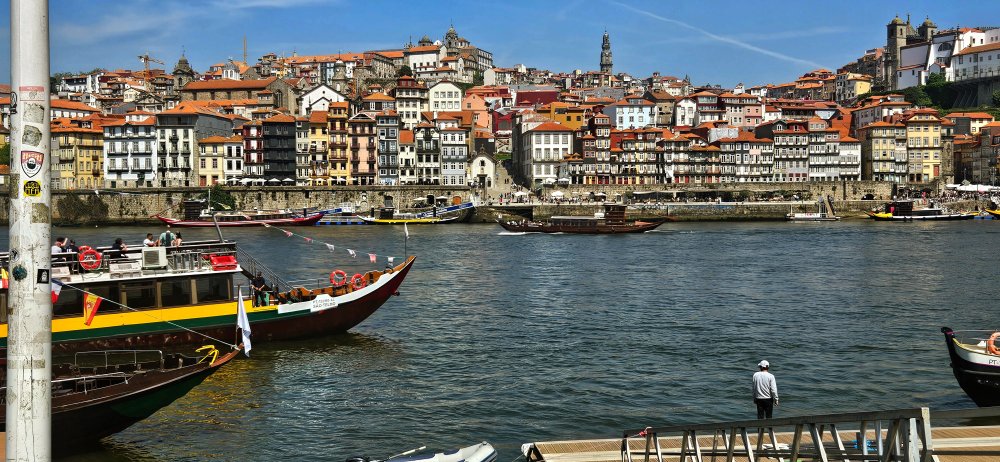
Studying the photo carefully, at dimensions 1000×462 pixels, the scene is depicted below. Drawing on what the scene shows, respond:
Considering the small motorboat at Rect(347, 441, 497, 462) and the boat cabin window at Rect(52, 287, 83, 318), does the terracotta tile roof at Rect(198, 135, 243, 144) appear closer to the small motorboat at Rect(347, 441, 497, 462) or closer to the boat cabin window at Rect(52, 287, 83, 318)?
the boat cabin window at Rect(52, 287, 83, 318)

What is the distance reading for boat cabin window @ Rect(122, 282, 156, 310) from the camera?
2138 cm

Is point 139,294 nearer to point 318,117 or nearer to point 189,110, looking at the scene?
point 318,117

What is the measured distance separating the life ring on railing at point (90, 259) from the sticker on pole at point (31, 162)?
1730 cm

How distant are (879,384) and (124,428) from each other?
1429cm

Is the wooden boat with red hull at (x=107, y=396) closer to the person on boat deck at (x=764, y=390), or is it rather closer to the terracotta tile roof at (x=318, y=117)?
the person on boat deck at (x=764, y=390)

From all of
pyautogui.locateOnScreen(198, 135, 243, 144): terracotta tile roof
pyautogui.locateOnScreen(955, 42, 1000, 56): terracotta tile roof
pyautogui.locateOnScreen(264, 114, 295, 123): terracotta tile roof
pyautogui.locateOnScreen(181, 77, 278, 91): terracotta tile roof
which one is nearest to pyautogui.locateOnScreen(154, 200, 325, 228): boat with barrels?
pyautogui.locateOnScreen(198, 135, 243, 144): terracotta tile roof

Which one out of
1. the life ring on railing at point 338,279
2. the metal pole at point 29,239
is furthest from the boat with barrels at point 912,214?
the metal pole at point 29,239

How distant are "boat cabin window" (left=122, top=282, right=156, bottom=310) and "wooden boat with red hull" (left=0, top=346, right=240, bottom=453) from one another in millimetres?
6126

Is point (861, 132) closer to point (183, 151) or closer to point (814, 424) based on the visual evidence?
point (183, 151)

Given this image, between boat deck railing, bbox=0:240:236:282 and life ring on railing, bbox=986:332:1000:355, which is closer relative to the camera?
life ring on railing, bbox=986:332:1000:355

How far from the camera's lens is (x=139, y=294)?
70.6 ft

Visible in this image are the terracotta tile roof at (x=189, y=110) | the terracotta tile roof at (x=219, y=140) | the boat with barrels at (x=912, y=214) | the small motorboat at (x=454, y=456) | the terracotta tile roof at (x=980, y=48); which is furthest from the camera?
the terracotta tile roof at (x=980, y=48)

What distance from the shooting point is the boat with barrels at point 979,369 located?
16.0 meters

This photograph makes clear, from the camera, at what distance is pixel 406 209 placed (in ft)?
303
